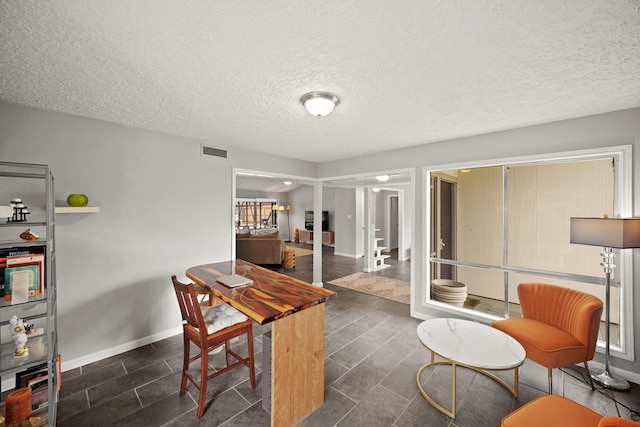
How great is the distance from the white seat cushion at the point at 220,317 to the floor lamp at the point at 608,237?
114 inches

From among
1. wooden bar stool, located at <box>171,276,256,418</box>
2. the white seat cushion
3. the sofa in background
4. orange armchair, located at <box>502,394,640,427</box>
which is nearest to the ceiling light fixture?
wooden bar stool, located at <box>171,276,256,418</box>

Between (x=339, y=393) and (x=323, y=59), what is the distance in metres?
2.47

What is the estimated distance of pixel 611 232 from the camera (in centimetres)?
196

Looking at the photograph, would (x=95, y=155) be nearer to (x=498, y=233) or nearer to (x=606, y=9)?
(x=606, y=9)

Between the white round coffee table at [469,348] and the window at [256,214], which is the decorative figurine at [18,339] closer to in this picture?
the white round coffee table at [469,348]

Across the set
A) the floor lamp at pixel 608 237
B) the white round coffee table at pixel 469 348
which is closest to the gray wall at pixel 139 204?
the floor lamp at pixel 608 237

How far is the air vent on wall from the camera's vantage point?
3.29m

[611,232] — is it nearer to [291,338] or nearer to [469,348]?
[469,348]

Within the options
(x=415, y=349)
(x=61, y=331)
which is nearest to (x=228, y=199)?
(x=61, y=331)

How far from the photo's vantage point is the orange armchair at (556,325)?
196 cm

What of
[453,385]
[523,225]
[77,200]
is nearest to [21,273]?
[77,200]

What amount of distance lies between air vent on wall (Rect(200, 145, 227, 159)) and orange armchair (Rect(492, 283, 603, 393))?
366 centimetres

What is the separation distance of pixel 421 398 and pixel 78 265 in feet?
10.9

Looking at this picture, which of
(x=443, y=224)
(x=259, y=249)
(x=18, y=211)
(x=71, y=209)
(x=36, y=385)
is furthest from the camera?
Result: (x=259, y=249)
